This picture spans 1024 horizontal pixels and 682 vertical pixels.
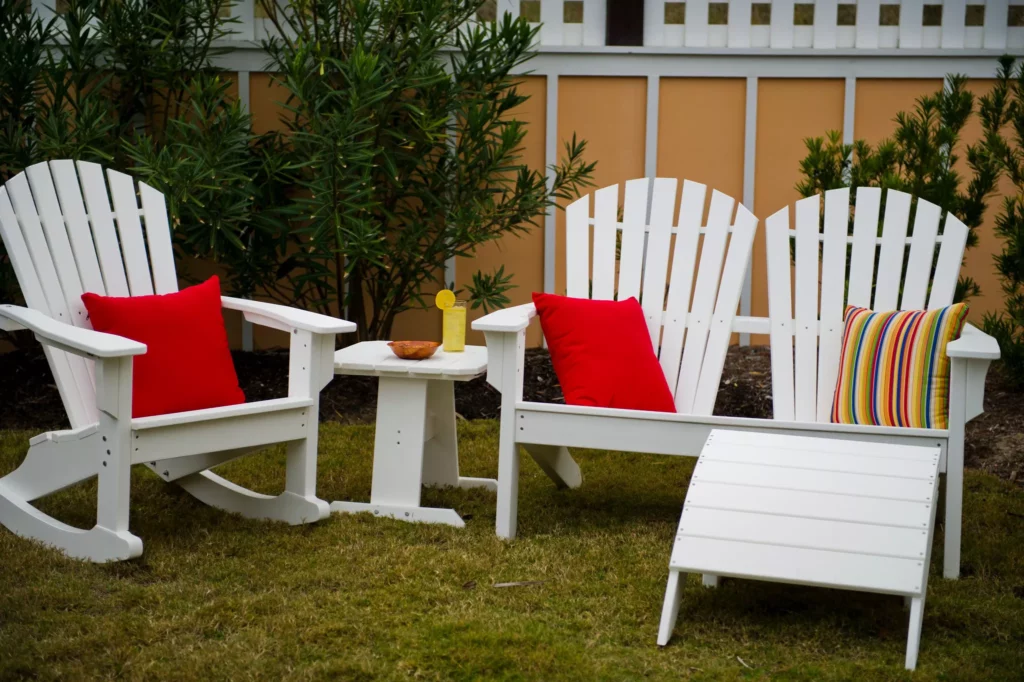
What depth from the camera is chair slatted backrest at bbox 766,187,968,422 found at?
3.32 metres

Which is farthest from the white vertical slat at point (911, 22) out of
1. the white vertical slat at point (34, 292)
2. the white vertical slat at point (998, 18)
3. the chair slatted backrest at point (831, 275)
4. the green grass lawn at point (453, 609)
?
the white vertical slat at point (34, 292)

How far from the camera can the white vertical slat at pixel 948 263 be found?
10.6 feet

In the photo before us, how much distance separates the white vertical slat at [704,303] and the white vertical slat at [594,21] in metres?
2.05

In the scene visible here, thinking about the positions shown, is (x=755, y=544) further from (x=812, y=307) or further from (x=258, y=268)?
(x=258, y=268)

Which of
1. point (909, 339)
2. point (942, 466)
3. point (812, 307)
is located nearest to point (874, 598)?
point (942, 466)

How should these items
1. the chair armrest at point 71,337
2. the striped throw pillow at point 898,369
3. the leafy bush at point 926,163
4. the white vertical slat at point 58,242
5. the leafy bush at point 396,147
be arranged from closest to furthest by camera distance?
the chair armrest at point 71,337, the striped throw pillow at point 898,369, the white vertical slat at point 58,242, the leafy bush at point 926,163, the leafy bush at point 396,147

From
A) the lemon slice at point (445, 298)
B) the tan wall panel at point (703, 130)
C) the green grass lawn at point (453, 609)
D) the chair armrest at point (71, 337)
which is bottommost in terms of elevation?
the green grass lawn at point (453, 609)

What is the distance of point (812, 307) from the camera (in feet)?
11.3

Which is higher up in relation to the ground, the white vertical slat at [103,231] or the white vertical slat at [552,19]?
the white vertical slat at [552,19]

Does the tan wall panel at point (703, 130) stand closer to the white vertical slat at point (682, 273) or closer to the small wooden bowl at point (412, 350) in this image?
the white vertical slat at point (682, 273)

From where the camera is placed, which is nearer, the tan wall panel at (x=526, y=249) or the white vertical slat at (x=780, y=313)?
the white vertical slat at (x=780, y=313)

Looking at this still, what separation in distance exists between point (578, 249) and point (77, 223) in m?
1.60

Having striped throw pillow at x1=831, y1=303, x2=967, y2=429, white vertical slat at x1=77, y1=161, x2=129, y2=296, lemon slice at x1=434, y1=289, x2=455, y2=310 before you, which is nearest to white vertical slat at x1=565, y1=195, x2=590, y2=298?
lemon slice at x1=434, y1=289, x2=455, y2=310

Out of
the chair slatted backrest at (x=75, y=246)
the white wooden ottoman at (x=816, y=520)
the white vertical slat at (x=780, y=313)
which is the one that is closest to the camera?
the white wooden ottoman at (x=816, y=520)
